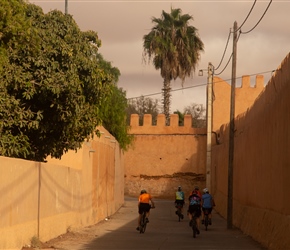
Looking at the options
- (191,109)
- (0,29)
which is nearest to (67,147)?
(0,29)

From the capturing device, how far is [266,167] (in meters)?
23.4

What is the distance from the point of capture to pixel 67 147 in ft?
81.9

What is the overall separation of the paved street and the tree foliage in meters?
3.03

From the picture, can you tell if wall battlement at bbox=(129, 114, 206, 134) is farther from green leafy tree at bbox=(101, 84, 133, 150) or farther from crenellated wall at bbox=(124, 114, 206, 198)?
green leafy tree at bbox=(101, 84, 133, 150)

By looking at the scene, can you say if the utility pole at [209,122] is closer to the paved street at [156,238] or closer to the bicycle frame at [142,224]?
the paved street at [156,238]

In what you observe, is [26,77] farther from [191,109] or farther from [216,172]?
[191,109]

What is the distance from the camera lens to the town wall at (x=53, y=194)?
1738 cm

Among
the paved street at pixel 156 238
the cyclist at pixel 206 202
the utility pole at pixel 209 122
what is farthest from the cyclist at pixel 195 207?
the utility pole at pixel 209 122

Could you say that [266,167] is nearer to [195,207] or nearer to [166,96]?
[195,207]

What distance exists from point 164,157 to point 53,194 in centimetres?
3779

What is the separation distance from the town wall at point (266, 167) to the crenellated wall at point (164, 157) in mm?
24391

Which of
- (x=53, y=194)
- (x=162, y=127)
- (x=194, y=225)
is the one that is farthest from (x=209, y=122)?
(x=53, y=194)

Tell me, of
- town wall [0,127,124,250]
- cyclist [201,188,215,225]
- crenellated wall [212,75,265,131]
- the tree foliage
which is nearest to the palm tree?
crenellated wall [212,75,265,131]

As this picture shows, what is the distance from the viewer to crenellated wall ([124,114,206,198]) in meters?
59.5
